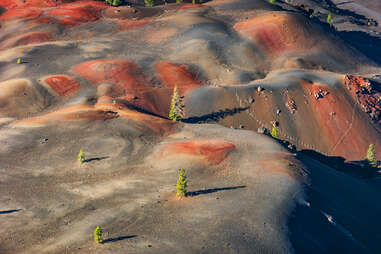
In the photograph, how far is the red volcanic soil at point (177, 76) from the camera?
224ft

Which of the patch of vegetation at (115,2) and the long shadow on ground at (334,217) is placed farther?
the patch of vegetation at (115,2)

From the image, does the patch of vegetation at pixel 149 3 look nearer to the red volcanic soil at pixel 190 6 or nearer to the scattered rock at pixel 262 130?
the red volcanic soil at pixel 190 6

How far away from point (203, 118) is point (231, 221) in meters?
34.0

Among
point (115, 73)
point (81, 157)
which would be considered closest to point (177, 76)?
point (115, 73)

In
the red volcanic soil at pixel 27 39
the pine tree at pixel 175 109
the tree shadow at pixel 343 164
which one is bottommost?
the tree shadow at pixel 343 164

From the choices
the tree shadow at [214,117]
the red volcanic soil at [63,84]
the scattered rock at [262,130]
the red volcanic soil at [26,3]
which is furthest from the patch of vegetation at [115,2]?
the scattered rock at [262,130]

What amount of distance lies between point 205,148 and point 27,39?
63.5m

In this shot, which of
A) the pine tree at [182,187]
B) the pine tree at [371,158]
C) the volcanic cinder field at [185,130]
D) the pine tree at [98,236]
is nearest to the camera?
the pine tree at [98,236]

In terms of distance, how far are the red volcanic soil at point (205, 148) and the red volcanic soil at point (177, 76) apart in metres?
22.3

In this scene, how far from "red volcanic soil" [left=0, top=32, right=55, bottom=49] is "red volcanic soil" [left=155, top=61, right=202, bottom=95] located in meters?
33.4

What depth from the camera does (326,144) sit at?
2496 inches

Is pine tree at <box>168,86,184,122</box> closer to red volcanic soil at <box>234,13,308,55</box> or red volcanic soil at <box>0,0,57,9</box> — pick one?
red volcanic soil at <box>234,13,308,55</box>

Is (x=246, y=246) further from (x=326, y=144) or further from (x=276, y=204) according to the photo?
(x=326, y=144)

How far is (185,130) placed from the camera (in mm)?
52812
